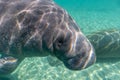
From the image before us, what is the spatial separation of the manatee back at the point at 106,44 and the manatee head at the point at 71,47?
224 inches

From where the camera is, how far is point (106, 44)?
415 inches

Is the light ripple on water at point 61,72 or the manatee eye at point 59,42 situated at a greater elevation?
the manatee eye at point 59,42

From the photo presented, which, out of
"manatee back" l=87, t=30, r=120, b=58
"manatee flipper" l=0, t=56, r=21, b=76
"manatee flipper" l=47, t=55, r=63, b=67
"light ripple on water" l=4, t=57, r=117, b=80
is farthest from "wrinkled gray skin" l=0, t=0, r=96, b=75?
"manatee back" l=87, t=30, r=120, b=58

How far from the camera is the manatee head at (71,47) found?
4.50 metres

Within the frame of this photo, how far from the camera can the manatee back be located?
10.4 metres

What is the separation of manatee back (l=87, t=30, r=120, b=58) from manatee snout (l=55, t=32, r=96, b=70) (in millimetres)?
5651

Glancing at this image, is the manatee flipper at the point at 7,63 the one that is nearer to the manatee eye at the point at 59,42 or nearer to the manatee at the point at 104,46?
the manatee at the point at 104,46

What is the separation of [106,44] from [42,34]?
647 centimetres

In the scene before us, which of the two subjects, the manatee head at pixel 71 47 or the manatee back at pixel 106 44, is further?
the manatee back at pixel 106 44

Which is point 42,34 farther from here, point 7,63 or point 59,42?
point 7,63

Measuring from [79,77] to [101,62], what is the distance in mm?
1853

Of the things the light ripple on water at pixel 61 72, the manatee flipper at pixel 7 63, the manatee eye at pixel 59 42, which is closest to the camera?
the manatee eye at pixel 59 42

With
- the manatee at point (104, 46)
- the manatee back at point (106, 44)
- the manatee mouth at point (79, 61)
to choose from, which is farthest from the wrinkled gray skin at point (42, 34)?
the manatee back at point (106, 44)

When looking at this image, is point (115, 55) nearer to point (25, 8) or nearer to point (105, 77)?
point (105, 77)
